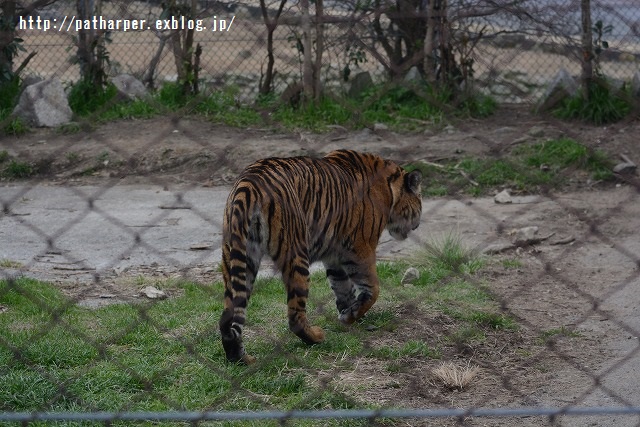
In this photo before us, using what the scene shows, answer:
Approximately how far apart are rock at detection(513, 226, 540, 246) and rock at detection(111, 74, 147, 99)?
12.2 ft

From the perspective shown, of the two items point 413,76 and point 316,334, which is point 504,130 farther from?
point 316,334

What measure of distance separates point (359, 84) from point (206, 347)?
498cm

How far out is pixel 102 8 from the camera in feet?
26.0

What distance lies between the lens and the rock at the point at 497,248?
559 cm

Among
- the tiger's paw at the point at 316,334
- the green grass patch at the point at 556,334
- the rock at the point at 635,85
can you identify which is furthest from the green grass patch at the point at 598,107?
the tiger's paw at the point at 316,334

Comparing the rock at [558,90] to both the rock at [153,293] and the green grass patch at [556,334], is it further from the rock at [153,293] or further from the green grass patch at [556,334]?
the rock at [153,293]

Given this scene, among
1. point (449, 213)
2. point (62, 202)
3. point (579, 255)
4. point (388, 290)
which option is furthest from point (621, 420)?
point (62, 202)

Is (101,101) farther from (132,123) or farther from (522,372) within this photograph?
(522,372)

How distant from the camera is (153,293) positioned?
→ 4.58m

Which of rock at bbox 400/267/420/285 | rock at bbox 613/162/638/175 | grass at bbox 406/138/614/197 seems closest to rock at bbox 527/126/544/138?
grass at bbox 406/138/614/197

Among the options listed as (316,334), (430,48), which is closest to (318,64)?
(430,48)

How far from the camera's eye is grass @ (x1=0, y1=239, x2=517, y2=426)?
10.7 ft

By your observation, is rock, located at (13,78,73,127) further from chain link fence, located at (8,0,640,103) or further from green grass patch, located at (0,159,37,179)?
green grass patch, located at (0,159,37,179)

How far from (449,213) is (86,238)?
2.50 metres
